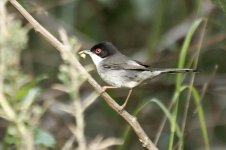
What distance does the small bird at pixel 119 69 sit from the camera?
178 inches

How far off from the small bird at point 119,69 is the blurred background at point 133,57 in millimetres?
1050

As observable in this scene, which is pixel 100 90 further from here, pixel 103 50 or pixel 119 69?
pixel 103 50

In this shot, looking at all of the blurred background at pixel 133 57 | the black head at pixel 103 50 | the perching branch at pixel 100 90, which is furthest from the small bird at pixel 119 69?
the blurred background at pixel 133 57

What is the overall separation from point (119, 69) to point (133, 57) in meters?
2.16

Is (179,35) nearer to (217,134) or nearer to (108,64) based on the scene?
(217,134)

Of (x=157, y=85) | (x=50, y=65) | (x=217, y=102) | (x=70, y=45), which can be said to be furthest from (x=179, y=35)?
(x=70, y=45)

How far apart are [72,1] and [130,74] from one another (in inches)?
86.8

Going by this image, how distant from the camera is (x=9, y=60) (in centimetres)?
227

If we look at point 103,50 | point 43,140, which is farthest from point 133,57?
point 43,140

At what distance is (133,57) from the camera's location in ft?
22.7

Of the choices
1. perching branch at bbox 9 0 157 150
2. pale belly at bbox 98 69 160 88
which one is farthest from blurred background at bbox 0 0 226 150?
perching branch at bbox 9 0 157 150

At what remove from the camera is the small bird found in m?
4.52

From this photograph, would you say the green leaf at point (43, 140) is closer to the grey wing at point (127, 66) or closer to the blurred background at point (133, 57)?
the grey wing at point (127, 66)

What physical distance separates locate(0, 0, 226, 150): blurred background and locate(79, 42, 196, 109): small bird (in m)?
1.05
